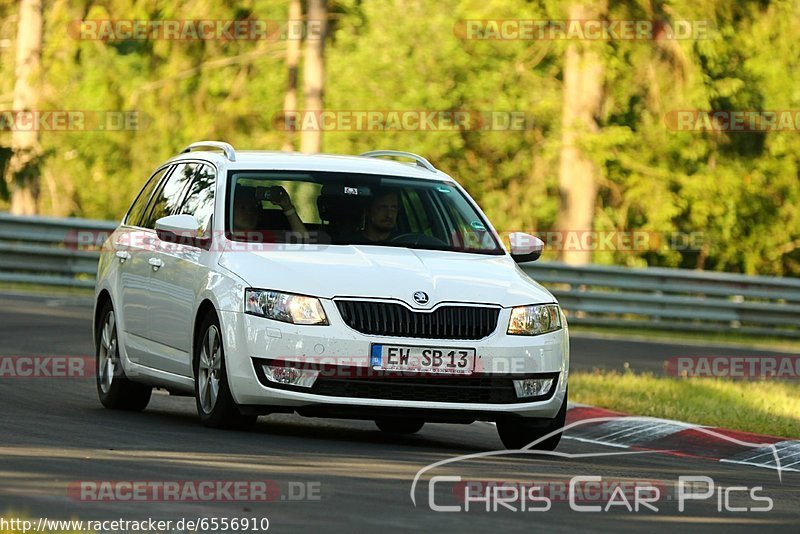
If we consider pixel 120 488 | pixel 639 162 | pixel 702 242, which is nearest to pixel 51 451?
pixel 120 488

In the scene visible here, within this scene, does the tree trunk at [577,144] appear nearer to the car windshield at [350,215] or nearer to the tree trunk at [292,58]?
the tree trunk at [292,58]

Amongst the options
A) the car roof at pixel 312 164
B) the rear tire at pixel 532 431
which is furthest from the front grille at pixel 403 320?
the car roof at pixel 312 164

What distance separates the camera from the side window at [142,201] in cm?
1323

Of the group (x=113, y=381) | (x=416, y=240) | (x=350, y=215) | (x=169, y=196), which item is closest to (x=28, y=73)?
(x=169, y=196)

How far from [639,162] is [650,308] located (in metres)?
10.8

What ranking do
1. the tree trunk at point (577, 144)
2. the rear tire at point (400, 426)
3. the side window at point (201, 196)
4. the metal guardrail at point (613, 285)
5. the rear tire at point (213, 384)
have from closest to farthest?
1. the rear tire at point (213, 384)
2. the side window at point (201, 196)
3. the rear tire at point (400, 426)
4. the metal guardrail at point (613, 285)
5. the tree trunk at point (577, 144)

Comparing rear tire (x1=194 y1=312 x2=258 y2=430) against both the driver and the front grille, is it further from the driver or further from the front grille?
the driver

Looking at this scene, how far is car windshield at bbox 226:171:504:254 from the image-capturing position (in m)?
11.6

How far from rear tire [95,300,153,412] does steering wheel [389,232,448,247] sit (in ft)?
6.82

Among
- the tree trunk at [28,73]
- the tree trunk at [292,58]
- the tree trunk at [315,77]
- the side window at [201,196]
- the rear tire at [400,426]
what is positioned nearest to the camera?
the side window at [201,196]

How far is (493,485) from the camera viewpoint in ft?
29.2

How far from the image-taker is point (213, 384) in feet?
36.2

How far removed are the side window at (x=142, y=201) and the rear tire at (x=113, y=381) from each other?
615 millimetres

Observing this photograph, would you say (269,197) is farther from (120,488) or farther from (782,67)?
(782,67)
